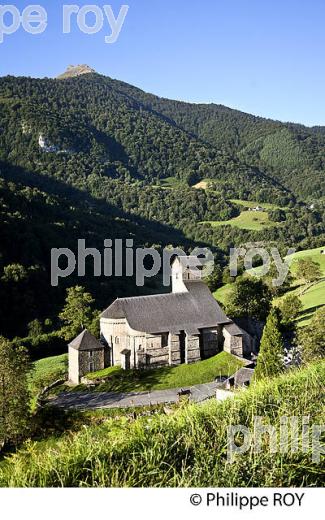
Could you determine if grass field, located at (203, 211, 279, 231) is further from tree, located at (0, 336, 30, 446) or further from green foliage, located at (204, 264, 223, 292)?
tree, located at (0, 336, 30, 446)

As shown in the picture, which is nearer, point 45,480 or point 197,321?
point 45,480

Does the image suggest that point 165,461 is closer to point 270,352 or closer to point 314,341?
point 270,352

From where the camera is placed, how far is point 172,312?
40.1 meters

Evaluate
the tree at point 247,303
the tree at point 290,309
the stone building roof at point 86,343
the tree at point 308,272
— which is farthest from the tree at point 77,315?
the tree at point 308,272

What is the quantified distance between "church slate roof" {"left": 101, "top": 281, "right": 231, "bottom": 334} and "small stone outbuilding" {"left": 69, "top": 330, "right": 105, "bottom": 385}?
8.25 feet

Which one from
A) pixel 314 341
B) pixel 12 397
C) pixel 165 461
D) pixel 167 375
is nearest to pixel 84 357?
pixel 167 375

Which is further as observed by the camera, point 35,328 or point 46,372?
point 35,328

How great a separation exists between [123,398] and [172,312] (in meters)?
9.20

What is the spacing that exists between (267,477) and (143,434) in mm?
2063

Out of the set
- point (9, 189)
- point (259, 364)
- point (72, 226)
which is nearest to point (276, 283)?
point (259, 364)

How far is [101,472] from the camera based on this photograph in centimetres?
723

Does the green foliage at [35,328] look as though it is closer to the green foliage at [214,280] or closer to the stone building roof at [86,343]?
the stone building roof at [86,343]

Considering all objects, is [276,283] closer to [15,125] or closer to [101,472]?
[101,472]

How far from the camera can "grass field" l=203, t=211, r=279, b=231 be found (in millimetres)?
139125
